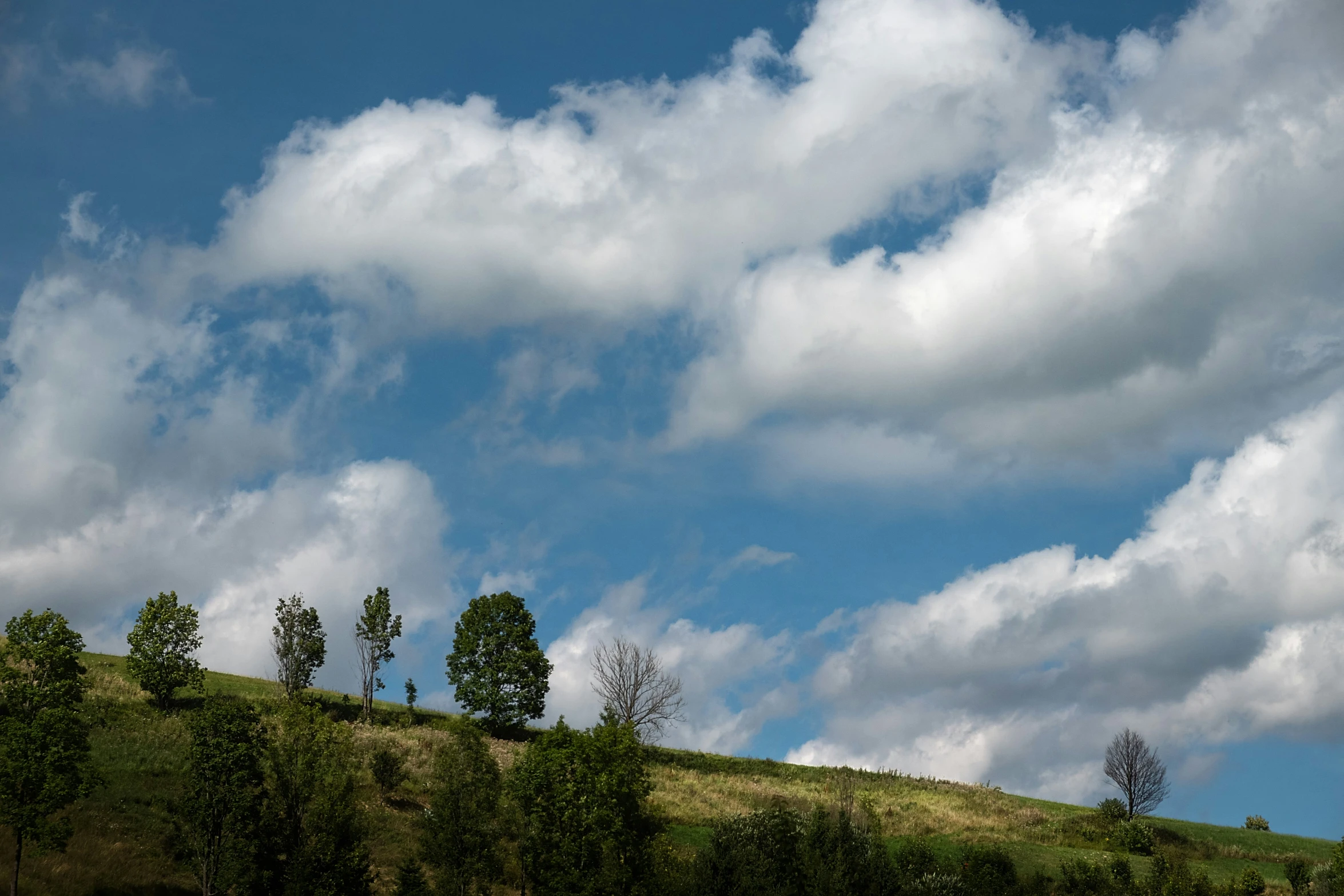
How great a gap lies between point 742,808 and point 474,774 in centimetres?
3799

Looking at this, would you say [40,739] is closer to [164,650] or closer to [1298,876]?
[164,650]

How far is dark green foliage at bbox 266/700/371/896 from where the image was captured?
→ 45656mm

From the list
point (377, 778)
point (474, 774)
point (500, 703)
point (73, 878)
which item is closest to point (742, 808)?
point (500, 703)

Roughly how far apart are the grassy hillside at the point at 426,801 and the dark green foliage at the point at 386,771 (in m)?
0.89

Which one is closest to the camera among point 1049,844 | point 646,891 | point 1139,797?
point 646,891

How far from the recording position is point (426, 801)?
67812mm

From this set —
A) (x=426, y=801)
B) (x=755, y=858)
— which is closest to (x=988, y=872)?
(x=755, y=858)

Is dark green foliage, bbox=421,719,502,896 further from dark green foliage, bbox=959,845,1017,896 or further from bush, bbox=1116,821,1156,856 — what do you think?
bush, bbox=1116,821,1156,856

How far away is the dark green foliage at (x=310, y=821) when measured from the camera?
150ft

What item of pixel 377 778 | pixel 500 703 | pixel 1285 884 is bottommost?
pixel 1285 884

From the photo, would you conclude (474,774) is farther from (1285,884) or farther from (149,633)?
(1285,884)

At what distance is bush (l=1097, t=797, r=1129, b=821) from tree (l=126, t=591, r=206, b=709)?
7297 centimetres

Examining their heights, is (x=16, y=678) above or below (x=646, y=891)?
above

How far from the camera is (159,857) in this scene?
5006cm
